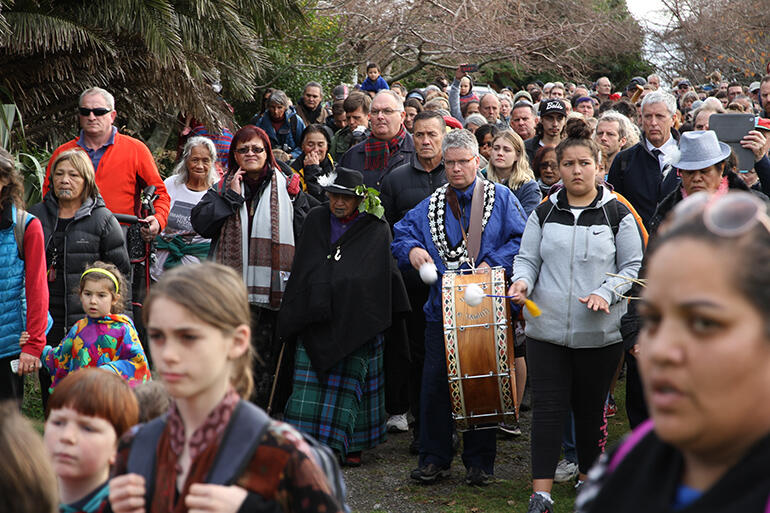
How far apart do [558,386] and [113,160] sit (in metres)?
4.09

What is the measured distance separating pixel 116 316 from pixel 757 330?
4.93m

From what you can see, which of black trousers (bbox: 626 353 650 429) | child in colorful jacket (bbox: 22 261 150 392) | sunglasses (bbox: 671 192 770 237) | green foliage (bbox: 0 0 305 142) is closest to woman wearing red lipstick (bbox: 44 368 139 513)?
sunglasses (bbox: 671 192 770 237)

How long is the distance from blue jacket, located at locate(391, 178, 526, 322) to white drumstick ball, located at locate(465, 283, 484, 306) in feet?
2.26

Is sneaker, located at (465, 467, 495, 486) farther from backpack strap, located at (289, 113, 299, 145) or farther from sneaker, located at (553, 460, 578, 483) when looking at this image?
backpack strap, located at (289, 113, 299, 145)

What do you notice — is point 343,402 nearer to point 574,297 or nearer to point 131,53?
point 574,297

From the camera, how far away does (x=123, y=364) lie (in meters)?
5.65

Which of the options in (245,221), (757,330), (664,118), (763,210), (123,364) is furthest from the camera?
(664,118)

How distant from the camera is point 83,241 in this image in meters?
6.62

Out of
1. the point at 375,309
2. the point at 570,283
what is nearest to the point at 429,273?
the point at 375,309

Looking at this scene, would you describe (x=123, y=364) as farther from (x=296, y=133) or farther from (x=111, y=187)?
(x=296, y=133)

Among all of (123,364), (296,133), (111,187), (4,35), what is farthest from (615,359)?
(296,133)

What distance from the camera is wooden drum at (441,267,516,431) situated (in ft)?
20.2

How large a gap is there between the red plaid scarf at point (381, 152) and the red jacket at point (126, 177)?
5.68 ft

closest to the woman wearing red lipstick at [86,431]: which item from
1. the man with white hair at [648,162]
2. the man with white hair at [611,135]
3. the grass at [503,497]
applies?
the grass at [503,497]
